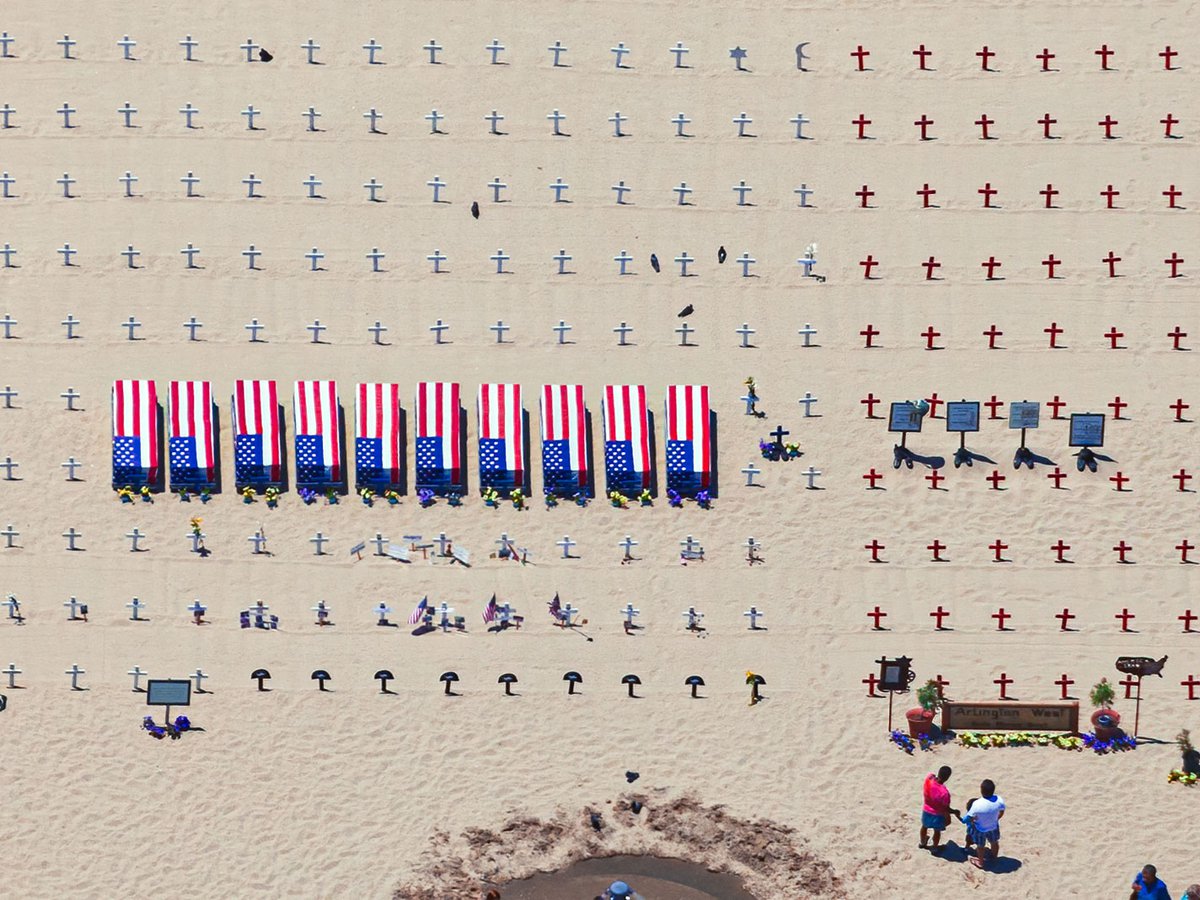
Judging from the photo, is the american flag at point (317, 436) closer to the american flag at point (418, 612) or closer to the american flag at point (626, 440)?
the american flag at point (418, 612)

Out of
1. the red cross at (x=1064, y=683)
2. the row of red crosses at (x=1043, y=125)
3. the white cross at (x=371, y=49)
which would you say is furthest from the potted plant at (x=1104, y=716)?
the white cross at (x=371, y=49)

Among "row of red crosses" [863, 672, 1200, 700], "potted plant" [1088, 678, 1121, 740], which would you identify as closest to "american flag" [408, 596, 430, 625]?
"row of red crosses" [863, 672, 1200, 700]

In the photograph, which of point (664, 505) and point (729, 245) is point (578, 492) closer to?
point (664, 505)

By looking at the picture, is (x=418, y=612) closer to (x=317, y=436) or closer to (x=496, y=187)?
(x=317, y=436)


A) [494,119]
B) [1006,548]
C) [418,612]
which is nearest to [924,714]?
[1006,548]

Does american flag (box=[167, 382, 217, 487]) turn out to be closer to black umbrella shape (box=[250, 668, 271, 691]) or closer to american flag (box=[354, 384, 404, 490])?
american flag (box=[354, 384, 404, 490])

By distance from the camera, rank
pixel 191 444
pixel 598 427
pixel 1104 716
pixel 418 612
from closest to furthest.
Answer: pixel 1104 716 < pixel 418 612 < pixel 191 444 < pixel 598 427

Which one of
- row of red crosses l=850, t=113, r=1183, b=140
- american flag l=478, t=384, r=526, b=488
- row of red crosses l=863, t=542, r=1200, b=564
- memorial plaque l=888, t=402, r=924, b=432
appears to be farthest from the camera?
row of red crosses l=850, t=113, r=1183, b=140

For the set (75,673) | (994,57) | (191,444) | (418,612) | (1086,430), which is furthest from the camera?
(994,57)
